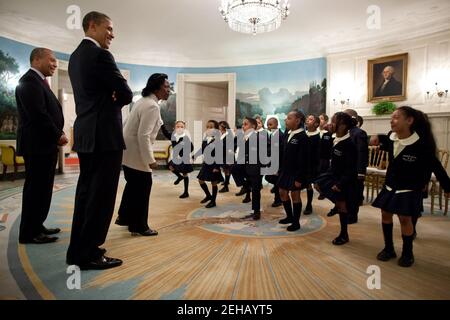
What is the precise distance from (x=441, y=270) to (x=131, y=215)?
346 cm

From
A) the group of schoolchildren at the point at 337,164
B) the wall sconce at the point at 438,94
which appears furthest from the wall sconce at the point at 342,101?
the group of schoolchildren at the point at 337,164

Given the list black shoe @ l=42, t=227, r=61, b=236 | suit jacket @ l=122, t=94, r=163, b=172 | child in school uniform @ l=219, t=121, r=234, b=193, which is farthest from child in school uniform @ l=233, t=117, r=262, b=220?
black shoe @ l=42, t=227, r=61, b=236

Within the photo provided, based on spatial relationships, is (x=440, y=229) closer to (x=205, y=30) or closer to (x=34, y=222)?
(x=34, y=222)

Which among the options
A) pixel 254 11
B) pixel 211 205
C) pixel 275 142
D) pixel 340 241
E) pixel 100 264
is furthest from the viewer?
pixel 254 11

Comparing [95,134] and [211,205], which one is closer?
[95,134]

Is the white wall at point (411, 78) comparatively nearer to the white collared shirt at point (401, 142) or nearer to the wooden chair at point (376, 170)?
the wooden chair at point (376, 170)

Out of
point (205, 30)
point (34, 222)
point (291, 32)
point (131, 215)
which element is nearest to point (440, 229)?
point (131, 215)

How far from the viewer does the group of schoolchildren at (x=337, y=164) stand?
9.64ft

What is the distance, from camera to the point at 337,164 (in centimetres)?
379

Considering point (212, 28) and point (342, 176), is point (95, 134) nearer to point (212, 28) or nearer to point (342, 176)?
point (342, 176)

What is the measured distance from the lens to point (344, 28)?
905 centimetres

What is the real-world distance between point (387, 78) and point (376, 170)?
4.62 m

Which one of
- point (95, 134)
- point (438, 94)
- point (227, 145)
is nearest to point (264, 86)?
point (438, 94)
